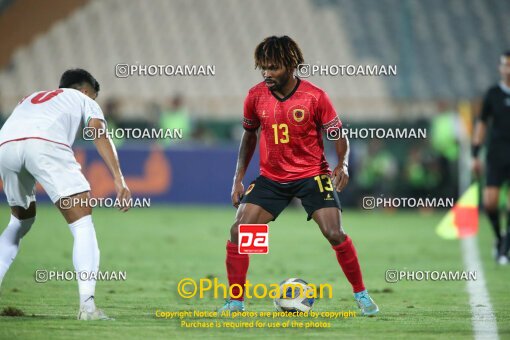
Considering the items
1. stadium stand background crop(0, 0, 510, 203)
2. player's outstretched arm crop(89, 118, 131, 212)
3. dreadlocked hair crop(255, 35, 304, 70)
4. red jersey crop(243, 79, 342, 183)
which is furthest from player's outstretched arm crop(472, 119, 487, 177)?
stadium stand background crop(0, 0, 510, 203)

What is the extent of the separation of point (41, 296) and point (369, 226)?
31.8 feet

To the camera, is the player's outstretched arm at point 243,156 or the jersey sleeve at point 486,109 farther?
the jersey sleeve at point 486,109

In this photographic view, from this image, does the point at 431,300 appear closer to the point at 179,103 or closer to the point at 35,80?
the point at 179,103

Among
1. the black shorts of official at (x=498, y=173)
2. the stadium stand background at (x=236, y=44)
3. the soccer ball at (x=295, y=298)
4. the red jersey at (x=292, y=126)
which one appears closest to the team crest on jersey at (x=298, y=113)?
the red jersey at (x=292, y=126)

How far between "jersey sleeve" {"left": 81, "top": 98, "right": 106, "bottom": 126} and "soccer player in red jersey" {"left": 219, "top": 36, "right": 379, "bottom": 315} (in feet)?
3.80

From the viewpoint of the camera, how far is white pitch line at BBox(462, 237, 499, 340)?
6410 mm

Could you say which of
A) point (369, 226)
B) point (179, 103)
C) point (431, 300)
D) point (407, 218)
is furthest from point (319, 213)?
point (179, 103)

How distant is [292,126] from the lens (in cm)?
714

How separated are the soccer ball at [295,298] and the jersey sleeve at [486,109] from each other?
5.04 metres

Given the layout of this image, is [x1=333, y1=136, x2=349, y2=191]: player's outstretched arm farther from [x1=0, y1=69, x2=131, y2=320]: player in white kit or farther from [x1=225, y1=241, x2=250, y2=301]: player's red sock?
[x1=0, y1=69, x2=131, y2=320]: player in white kit

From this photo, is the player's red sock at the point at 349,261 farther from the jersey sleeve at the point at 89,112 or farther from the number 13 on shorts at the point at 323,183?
the jersey sleeve at the point at 89,112

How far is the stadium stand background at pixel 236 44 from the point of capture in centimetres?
2464

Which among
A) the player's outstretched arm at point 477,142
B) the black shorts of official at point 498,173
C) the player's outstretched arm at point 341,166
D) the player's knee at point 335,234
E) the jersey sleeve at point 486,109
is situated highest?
the jersey sleeve at point 486,109

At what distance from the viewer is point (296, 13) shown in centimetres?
2622
